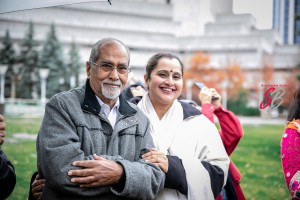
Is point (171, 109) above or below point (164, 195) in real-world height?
above

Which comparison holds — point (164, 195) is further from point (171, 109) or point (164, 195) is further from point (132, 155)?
point (171, 109)

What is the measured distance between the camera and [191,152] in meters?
2.07

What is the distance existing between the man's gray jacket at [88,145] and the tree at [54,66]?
22.3 m

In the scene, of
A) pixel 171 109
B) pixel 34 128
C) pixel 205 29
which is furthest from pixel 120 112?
pixel 205 29

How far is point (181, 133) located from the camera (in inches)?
82.7

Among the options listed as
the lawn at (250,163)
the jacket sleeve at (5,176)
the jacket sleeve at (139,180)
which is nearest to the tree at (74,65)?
the lawn at (250,163)

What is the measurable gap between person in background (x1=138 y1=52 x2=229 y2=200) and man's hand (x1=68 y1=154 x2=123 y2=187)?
1.28 ft

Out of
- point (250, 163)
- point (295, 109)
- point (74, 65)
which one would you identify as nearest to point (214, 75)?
point (74, 65)

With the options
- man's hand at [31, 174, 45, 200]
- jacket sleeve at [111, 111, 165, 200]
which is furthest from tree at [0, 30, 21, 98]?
jacket sleeve at [111, 111, 165, 200]

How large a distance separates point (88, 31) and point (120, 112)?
3275cm

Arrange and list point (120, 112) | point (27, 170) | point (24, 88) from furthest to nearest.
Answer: point (24, 88) → point (27, 170) → point (120, 112)

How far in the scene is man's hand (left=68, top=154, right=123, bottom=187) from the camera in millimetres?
1638

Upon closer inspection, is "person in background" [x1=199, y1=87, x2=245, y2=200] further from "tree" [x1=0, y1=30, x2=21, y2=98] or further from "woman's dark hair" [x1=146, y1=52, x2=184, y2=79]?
"tree" [x1=0, y1=30, x2=21, y2=98]

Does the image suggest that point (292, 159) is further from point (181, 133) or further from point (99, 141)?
point (99, 141)
